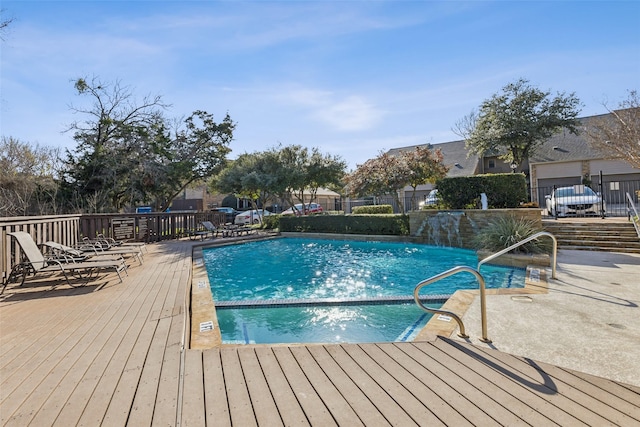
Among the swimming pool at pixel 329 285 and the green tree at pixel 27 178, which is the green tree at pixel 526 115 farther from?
the green tree at pixel 27 178

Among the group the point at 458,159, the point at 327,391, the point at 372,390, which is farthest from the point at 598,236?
the point at 458,159

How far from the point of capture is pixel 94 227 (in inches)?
427

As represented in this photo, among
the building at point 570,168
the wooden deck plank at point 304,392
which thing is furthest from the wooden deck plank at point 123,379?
the building at point 570,168

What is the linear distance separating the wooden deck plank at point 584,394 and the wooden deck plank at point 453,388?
499mm

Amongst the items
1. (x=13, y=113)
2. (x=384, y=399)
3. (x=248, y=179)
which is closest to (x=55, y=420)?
(x=384, y=399)

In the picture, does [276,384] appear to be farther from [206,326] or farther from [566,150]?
[566,150]

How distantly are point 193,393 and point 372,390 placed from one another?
1248mm

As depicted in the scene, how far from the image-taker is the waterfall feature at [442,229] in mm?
11695

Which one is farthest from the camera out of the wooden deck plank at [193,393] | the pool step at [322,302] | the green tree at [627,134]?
the green tree at [627,134]

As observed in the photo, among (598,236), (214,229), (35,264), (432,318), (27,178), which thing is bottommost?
(432,318)

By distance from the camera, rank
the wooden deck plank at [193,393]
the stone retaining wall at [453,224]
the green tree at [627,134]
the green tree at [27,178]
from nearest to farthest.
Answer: the wooden deck plank at [193,393], the stone retaining wall at [453,224], the green tree at [627,134], the green tree at [27,178]

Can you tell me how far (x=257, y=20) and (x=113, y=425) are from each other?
8.22 metres

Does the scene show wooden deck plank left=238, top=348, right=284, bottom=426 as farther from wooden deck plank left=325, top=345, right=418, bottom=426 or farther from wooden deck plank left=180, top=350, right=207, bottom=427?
wooden deck plank left=325, top=345, right=418, bottom=426

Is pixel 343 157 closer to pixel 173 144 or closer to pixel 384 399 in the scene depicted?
pixel 173 144
